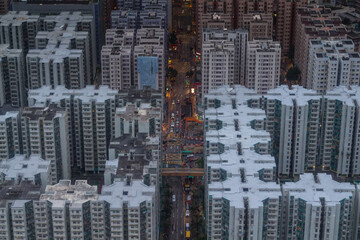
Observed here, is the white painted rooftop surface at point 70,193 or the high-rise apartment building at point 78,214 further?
the white painted rooftop surface at point 70,193

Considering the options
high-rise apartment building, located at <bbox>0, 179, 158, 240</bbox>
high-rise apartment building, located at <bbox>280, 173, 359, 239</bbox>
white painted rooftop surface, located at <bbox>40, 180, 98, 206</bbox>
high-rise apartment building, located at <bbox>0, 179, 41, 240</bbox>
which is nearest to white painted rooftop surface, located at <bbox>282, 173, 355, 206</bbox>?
high-rise apartment building, located at <bbox>280, 173, 359, 239</bbox>

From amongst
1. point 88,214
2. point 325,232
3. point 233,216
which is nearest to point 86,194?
point 88,214

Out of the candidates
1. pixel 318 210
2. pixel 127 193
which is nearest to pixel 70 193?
pixel 127 193

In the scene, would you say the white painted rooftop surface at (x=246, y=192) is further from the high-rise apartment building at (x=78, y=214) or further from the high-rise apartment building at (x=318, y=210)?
the high-rise apartment building at (x=78, y=214)

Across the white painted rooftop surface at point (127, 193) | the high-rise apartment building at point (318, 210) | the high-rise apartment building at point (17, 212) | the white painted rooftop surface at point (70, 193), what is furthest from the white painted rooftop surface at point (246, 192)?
the high-rise apartment building at point (17, 212)

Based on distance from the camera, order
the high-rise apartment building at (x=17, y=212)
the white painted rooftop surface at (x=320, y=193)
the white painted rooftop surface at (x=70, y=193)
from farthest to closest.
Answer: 1. the white painted rooftop surface at (x=320, y=193)
2. the white painted rooftop surface at (x=70, y=193)
3. the high-rise apartment building at (x=17, y=212)

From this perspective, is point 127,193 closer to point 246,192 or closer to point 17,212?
point 17,212

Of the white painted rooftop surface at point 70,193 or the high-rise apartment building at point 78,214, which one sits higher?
the white painted rooftop surface at point 70,193

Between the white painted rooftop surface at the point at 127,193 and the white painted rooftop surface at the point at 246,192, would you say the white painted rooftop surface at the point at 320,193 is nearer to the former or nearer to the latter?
the white painted rooftop surface at the point at 246,192

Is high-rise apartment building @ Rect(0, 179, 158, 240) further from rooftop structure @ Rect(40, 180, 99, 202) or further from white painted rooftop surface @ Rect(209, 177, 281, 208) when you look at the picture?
white painted rooftop surface @ Rect(209, 177, 281, 208)

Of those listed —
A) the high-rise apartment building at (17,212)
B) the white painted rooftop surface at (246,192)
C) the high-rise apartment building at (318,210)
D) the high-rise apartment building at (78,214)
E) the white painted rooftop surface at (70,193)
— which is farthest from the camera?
the high-rise apartment building at (318,210)
